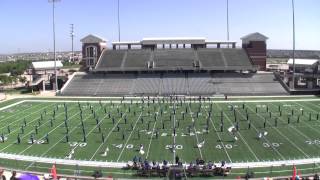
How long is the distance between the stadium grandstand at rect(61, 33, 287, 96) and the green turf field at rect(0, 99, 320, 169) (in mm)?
12440

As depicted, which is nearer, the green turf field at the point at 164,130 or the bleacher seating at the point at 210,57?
the green turf field at the point at 164,130

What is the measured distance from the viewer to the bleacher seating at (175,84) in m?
65.0

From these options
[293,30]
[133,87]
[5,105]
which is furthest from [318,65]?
[5,105]

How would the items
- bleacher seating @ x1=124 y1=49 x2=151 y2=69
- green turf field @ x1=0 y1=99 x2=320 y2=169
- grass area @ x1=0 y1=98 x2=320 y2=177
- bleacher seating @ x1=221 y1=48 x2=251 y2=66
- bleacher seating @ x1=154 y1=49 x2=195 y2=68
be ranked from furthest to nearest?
bleacher seating @ x1=124 y1=49 x2=151 y2=69
bleacher seating @ x1=221 y1=48 x2=251 y2=66
bleacher seating @ x1=154 y1=49 x2=195 y2=68
green turf field @ x1=0 y1=99 x2=320 y2=169
grass area @ x1=0 y1=98 x2=320 y2=177

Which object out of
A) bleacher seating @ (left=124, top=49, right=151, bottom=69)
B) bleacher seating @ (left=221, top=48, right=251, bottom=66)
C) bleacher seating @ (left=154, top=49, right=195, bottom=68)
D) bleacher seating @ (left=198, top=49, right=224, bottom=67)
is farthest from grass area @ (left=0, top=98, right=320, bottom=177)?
bleacher seating @ (left=221, top=48, right=251, bottom=66)

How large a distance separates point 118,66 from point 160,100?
76.4 ft

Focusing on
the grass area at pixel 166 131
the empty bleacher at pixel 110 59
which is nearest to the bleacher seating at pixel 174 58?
the empty bleacher at pixel 110 59

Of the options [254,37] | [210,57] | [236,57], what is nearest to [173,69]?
[210,57]

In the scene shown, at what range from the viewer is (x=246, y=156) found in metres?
28.3

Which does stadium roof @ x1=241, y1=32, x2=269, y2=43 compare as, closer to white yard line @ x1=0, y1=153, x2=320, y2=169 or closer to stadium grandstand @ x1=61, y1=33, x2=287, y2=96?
stadium grandstand @ x1=61, y1=33, x2=287, y2=96

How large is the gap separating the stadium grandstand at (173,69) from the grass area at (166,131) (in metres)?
12.8

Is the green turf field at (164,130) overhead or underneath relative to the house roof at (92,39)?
underneath

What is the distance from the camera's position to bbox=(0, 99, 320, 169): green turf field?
1153 inches

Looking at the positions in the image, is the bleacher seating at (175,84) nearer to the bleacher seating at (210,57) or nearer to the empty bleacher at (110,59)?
the empty bleacher at (110,59)
